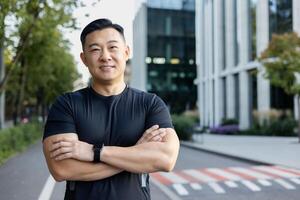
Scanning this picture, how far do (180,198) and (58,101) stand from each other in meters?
6.04

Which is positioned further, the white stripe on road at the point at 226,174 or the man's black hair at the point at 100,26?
the white stripe on road at the point at 226,174

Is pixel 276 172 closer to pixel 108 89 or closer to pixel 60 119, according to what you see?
pixel 108 89

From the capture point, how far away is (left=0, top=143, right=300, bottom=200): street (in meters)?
8.38

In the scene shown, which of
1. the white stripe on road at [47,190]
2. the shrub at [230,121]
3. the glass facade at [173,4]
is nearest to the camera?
the white stripe on road at [47,190]

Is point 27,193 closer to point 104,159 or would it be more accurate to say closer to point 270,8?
point 104,159

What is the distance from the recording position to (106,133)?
2.40m

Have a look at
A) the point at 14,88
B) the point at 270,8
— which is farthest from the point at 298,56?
the point at 14,88

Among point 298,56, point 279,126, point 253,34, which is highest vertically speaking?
point 253,34

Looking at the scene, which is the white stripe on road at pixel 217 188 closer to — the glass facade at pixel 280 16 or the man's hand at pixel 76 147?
the man's hand at pixel 76 147

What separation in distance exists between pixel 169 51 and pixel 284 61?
44097 millimetres

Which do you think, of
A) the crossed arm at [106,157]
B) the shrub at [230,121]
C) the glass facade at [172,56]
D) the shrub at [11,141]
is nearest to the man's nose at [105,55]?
the crossed arm at [106,157]

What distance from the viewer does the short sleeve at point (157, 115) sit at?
2488 mm

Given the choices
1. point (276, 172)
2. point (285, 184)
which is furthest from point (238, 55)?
point (285, 184)

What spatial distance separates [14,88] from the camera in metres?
28.6
